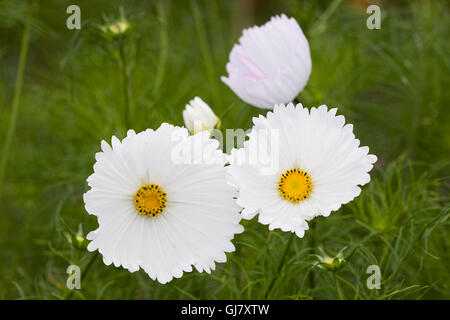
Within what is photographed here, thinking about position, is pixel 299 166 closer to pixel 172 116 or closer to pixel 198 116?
pixel 198 116

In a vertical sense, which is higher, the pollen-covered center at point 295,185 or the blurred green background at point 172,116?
the blurred green background at point 172,116

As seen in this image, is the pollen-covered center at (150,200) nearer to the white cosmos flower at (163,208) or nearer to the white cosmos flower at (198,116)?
the white cosmos flower at (163,208)

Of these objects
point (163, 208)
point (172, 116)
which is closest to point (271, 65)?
point (163, 208)

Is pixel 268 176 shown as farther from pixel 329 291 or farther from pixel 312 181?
pixel 329 291

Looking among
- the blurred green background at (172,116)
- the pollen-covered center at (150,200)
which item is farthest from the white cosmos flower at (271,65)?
the blurred green background at (172,116)

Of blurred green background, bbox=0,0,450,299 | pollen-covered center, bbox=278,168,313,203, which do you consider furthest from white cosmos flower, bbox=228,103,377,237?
blurred green background, bbox=0,0,450,299
